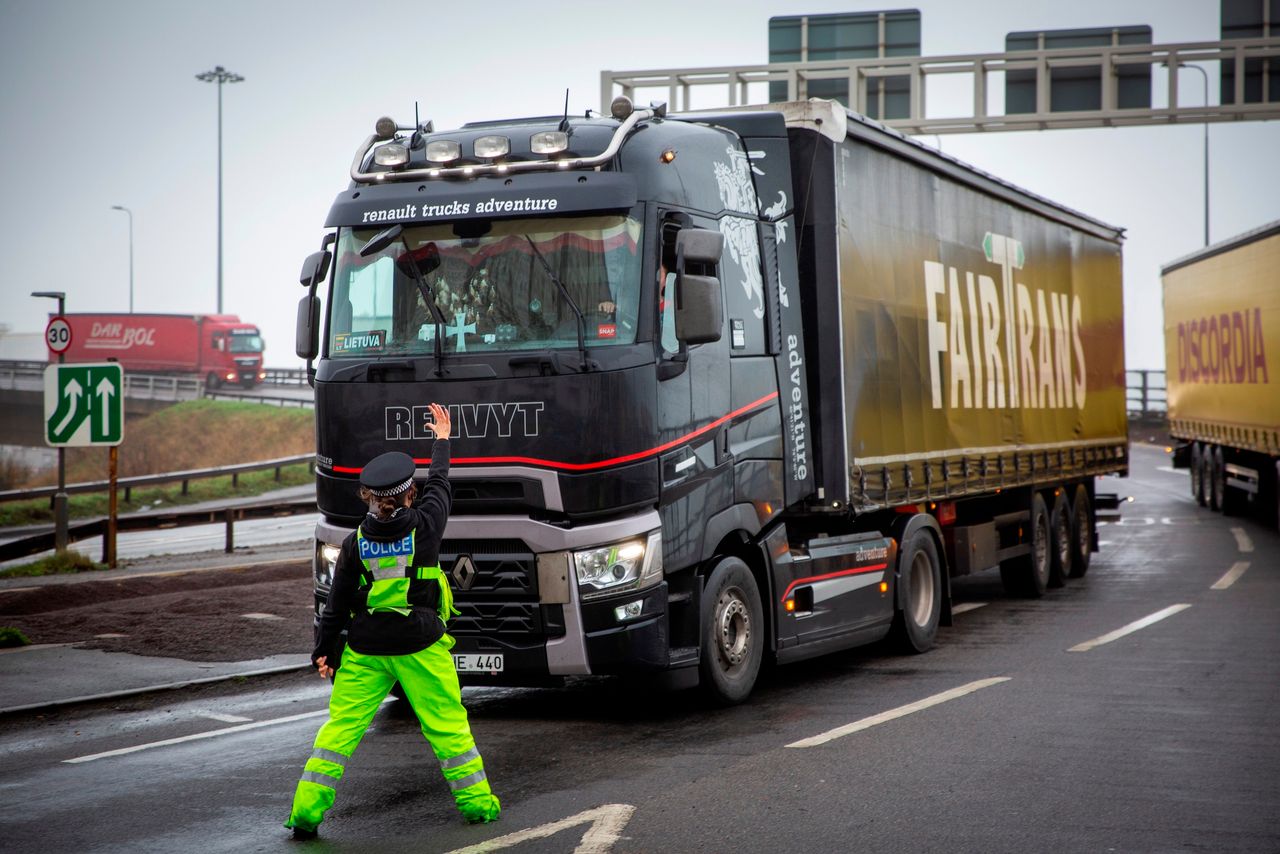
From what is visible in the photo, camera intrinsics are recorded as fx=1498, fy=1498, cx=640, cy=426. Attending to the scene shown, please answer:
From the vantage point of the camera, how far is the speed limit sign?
19.5 m

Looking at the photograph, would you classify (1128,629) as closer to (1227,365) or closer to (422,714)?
(422,714)

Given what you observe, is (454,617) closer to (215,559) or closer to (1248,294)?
(215,559)

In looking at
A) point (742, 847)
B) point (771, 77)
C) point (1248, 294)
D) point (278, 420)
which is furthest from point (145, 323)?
point (742, 847)

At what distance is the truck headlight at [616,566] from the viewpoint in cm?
848

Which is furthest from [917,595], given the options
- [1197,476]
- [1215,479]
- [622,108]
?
[1197,476]

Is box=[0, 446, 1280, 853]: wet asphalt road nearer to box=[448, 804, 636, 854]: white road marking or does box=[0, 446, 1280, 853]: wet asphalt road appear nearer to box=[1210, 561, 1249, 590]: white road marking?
box=[448, 804, 636, 854]: white road marking

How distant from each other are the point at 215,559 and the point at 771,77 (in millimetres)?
14040

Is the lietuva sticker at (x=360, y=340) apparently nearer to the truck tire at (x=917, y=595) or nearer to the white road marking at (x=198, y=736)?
the white road marking at (x=198, y=736)

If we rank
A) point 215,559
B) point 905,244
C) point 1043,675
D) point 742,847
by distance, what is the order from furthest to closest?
point 215,559 → point 905,244 → point 1043,675 → point 742,847

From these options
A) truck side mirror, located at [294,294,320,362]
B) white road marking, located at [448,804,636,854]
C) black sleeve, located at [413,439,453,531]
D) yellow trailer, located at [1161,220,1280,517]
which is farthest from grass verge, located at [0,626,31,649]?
yellow trailer, located at [1161,220,1280,517]

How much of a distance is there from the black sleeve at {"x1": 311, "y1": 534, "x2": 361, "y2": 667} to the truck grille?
1.89 meters

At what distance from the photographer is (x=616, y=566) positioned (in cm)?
852

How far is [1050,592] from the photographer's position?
16.9 meters

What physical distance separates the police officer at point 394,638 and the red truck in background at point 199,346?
220 feet
